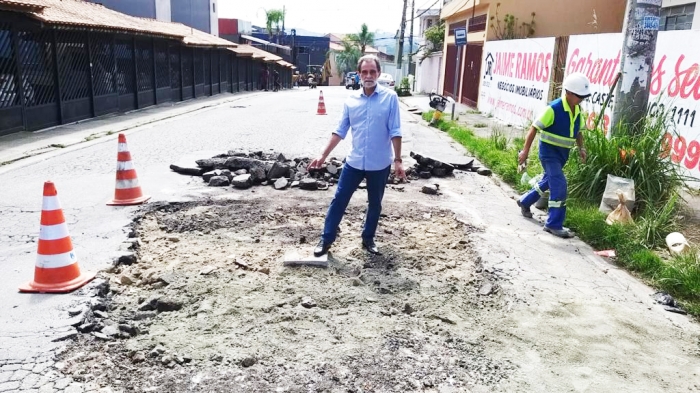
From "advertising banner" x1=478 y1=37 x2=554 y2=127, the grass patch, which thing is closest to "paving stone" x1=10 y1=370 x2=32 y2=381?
the grass patch

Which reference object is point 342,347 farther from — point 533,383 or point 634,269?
point 634,269

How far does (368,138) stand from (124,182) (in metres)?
3.41

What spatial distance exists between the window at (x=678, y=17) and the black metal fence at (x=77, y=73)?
14.8m

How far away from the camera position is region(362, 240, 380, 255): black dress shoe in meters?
5.07

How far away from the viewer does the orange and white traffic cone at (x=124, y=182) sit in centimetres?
659

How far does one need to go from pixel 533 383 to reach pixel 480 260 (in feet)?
6.40

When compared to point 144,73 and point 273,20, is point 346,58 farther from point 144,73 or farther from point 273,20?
point 144,73

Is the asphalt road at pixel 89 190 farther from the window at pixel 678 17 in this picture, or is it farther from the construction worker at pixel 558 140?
the window at pixel 678 17

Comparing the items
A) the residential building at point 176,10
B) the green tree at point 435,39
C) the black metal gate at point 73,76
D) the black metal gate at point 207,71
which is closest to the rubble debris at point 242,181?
the black metal gate at point 73,76

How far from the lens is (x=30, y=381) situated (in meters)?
2.95

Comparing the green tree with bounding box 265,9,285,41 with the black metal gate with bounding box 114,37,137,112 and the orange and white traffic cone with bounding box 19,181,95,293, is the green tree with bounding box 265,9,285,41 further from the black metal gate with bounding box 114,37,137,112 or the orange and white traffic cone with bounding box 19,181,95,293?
the orange and white traffic cone with bounding box 19,181,95,293

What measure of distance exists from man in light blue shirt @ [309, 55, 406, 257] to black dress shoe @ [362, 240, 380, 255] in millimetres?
431

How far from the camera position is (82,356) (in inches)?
127

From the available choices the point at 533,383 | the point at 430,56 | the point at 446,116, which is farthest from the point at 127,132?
the point at 430,56
